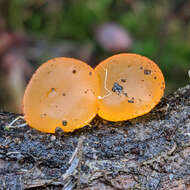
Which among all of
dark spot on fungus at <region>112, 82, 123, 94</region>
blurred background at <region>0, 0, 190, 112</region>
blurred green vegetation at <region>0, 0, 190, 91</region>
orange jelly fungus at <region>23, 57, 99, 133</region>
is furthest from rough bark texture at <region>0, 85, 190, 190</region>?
blurred green vegetation at <region>0, 0, 190, 91</region>

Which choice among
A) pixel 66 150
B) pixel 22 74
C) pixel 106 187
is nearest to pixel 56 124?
pixel 66 150

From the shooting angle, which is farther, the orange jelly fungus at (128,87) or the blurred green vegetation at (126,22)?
the blurred green vegetation at (126,22)

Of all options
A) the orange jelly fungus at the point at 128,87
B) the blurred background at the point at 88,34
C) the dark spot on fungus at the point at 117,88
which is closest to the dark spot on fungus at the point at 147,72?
the orange jelly fungus at the point at 128,87

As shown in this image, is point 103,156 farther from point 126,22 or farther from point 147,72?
point 126,22

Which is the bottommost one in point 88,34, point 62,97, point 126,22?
point 62,97

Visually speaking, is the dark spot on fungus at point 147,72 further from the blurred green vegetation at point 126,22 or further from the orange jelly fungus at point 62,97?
the blurred green vegetation at point 126,22

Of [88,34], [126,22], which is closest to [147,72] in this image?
[88,34]
